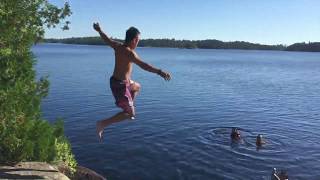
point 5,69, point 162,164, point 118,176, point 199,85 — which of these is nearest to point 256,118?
point 162,164

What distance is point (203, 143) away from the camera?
35562 millimetres

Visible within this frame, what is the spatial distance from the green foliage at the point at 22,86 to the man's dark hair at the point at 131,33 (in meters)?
4.89

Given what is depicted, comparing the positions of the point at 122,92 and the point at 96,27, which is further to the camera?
the point at 122,92

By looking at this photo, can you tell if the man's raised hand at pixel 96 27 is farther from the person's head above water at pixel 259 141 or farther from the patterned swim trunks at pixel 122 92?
the person's head above water at pixel 259 141

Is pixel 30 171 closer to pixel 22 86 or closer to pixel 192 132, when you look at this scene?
pixel 22 86

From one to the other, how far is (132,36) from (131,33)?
8 centimetres

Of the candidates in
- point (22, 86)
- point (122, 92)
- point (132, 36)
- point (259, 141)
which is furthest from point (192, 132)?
point (132, 36)

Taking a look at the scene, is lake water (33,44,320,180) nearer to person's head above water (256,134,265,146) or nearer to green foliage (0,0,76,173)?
person's head above water (256,134,265,146)

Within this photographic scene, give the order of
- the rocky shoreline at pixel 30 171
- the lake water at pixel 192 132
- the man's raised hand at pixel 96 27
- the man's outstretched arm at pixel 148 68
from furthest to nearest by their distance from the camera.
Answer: the lake water at pixel 192 132, the rocky shoreline at pixel 30 171, the man's raised hand at pixel 96 27, the man's outstretched arm at pixel 148 68

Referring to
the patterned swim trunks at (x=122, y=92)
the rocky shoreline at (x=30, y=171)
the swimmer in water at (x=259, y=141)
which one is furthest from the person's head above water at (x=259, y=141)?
the patterned swim trunks at (x=122, y=92)

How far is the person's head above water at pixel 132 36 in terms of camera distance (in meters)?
10.4

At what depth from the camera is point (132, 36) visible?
1049 cm

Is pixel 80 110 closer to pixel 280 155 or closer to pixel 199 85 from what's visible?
pixel 280 155

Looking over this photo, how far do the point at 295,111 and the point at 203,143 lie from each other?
20891mm
